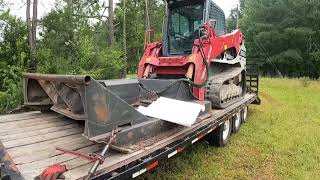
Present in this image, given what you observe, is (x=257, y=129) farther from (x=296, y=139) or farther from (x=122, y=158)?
(x=122, y=158)

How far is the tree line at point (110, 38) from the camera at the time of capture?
10.5 meters

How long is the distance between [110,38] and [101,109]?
65.8 feet

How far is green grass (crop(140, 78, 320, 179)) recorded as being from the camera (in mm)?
5273

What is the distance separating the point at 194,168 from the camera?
17.7ft

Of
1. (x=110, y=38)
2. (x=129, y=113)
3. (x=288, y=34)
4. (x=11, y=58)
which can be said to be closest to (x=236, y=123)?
(x=129, y=113)

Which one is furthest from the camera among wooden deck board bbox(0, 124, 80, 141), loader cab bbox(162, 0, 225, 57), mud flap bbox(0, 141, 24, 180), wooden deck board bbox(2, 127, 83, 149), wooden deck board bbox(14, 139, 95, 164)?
loader cab bbox(162, 0, 225, 57)

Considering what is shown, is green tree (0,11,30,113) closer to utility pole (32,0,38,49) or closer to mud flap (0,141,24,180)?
utility pole (32,0,38,49)

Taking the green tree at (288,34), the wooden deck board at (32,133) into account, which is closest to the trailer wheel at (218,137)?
the wooden deck board at (32,133)

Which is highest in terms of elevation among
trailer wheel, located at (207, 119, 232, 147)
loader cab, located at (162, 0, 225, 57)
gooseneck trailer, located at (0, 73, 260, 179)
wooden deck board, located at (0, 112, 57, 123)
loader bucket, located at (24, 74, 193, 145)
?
loader cab, located at (162, 0, 225, 57)

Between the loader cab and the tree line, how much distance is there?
1.86 m

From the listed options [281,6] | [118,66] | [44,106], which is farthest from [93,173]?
[281,6]

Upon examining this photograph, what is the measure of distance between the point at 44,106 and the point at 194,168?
252cm

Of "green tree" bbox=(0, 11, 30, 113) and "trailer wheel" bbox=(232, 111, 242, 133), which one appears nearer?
"trailer wheel" bbox=(232, 111, 242, 133)

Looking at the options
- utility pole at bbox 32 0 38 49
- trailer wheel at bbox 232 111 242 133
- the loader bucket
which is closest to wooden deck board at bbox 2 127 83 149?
the loader bucket
